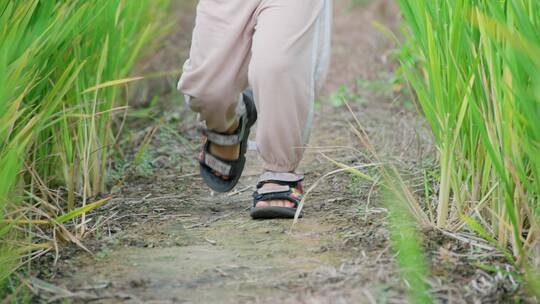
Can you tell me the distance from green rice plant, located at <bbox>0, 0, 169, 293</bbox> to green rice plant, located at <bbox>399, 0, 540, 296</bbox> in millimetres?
722

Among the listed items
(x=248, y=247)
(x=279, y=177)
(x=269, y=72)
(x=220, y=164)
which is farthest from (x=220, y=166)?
(x=248, y=247)

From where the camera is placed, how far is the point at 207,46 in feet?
8.12

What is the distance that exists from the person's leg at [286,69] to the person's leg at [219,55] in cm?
7

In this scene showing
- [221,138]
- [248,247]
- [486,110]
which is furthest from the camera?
[221,138]

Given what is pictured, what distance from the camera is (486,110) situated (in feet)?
6.71

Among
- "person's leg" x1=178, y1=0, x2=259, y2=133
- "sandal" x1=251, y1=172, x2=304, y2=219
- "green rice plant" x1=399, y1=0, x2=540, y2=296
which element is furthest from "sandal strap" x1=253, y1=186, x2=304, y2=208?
"green rice plant" x1=399, y1=0, x2=540, y2=296

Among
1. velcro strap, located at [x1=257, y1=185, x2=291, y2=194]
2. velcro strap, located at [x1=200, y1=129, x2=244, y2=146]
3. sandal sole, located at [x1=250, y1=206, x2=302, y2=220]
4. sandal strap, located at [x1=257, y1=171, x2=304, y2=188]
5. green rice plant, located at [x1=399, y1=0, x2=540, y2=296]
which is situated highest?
green rice plant, located at [x1=399, y1=0, x2=540, y2=296]

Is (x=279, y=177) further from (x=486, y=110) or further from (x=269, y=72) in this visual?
(x=486, y=110)

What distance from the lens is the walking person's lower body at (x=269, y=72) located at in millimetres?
2332

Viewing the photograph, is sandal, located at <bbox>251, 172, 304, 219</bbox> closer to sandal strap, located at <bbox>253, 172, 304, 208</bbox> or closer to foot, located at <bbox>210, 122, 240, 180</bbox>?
sandal strap, located at <bbox>253, 172, 304, 208</bbox>

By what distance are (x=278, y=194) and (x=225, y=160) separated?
34cm

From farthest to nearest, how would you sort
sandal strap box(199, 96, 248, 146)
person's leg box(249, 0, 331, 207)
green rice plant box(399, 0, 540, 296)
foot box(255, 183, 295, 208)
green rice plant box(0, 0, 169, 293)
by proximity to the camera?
sandal strap box(199, 96, 248, 146), foot box(255, 183, 295, 208), person's leg box(249, 0, 331, 207), green rice plant box(0, 0, 169, 293), green rice plant box(399, 0, 540, 296)

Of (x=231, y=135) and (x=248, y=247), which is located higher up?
(x=231, y=135)

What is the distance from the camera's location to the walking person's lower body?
2.33 m
